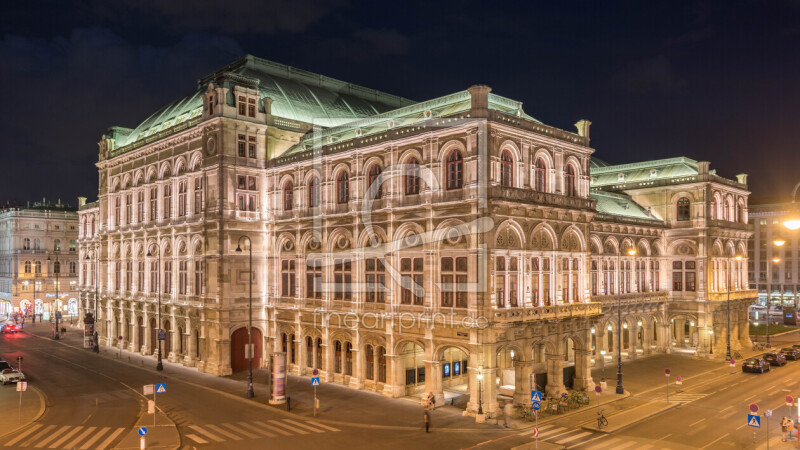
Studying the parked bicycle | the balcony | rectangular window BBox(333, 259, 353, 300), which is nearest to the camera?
the parked bicycle

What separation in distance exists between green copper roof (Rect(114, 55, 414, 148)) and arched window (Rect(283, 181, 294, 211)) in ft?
29.2

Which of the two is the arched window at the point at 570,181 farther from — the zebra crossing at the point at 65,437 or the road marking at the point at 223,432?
the zebra crossing at the point at 65,437

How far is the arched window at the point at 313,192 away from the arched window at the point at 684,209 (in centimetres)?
4281

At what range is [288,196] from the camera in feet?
186

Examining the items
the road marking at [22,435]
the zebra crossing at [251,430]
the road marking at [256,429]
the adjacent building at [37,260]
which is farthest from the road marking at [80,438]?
the adjacent building at [37,260]

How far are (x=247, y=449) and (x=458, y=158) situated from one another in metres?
23.0

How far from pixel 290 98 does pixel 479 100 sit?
1164 inches

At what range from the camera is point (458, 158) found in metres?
41.8

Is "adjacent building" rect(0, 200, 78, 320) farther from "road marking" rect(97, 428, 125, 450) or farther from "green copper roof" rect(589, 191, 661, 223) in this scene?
"green copper roof" rect(589, 191, 661, 223)

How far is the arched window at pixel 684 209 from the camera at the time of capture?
224 feet

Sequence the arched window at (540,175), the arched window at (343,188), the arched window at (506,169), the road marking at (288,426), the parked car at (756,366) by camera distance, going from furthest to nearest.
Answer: the parked car at (756,366), the arched window at (343,188), the arched window at (540,175), the arched window at (506,169), the road marking at (288,426)

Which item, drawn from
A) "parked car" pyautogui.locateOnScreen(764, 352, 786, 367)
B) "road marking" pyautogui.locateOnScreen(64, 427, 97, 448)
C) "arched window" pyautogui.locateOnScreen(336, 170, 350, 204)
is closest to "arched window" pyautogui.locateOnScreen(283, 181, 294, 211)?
"arched window" pyautogui.locateOnScreen(336, 170, 350, 204)

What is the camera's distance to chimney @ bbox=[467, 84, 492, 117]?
39688 millimetres

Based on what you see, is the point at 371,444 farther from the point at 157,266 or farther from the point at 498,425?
the point at 157,266
